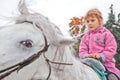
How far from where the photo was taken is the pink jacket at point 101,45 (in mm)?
→ 4254

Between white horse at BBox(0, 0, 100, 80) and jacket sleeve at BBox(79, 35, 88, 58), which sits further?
jacket sleeve at BBox(79, 35, 88, 58)

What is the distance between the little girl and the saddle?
160mm

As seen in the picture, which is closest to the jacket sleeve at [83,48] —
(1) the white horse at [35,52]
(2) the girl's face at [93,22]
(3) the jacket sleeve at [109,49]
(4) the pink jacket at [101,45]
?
(4) the pink jacket at [101,45]

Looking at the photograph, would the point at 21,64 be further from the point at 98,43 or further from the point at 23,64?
the point at 98,43

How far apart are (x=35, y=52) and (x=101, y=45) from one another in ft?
5.31

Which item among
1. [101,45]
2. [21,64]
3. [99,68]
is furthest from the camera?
[101,45]

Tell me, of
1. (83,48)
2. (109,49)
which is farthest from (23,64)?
(83,48)

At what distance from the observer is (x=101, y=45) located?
4.41 m

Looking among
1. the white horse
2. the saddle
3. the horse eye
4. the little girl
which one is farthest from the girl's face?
the horse eye

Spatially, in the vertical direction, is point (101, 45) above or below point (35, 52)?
below

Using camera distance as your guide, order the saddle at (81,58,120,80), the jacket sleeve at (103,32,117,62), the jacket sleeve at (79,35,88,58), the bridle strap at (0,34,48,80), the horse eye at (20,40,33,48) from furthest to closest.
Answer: the jacket sleeve at (79,35,88,58), the jacket sleeve at (103,32,117,62), the saddle at (81,58,120,80), the horse eye at (20,40,33,48), the bridle strap at (0,34,48,80)

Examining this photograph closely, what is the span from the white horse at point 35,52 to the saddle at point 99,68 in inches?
17.4

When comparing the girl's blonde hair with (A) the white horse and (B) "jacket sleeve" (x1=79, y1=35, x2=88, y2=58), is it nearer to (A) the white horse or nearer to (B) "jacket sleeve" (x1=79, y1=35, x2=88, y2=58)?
(B) "jacket sleeve" (x1=79, y1=35, x2=88, y2=58)

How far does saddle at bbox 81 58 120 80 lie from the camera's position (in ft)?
12.1
